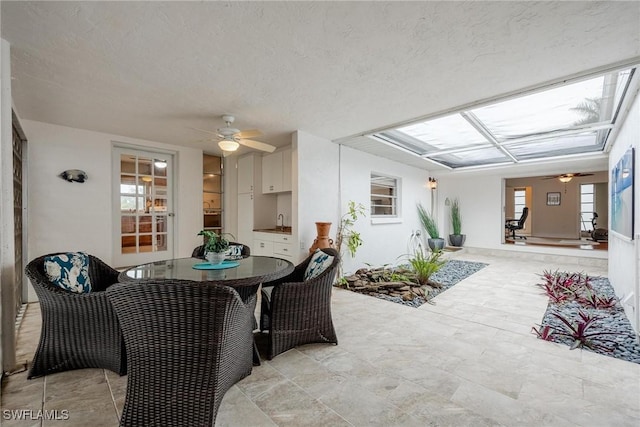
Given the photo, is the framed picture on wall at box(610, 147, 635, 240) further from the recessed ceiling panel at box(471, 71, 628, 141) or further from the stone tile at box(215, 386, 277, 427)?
the stone tile at box(215, 386, 277, 427)

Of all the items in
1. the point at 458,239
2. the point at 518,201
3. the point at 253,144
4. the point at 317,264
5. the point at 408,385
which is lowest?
the point at 408,385

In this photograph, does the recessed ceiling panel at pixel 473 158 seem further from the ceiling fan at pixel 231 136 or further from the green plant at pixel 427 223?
the ceiling fan at pixel 231 136

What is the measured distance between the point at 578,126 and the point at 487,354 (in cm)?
346

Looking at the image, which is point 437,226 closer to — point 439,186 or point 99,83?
point 439,186

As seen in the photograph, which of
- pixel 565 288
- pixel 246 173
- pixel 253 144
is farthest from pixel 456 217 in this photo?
pixel 253 144

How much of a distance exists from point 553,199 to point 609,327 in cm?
987

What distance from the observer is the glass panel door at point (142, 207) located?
4383 millimetres

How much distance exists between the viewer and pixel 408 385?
1.83 m

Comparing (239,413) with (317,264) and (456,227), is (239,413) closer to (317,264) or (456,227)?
(317,264)

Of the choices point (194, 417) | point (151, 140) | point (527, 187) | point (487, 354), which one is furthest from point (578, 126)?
point (527, 187)

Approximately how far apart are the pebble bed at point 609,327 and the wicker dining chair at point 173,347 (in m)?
2.84

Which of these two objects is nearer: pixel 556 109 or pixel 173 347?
pixel 173 347

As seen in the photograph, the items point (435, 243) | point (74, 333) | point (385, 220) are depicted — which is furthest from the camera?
point (435, 243)

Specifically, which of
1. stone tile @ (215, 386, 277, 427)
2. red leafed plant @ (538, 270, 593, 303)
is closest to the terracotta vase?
stone tile @ (215, 386, 277, 427)
